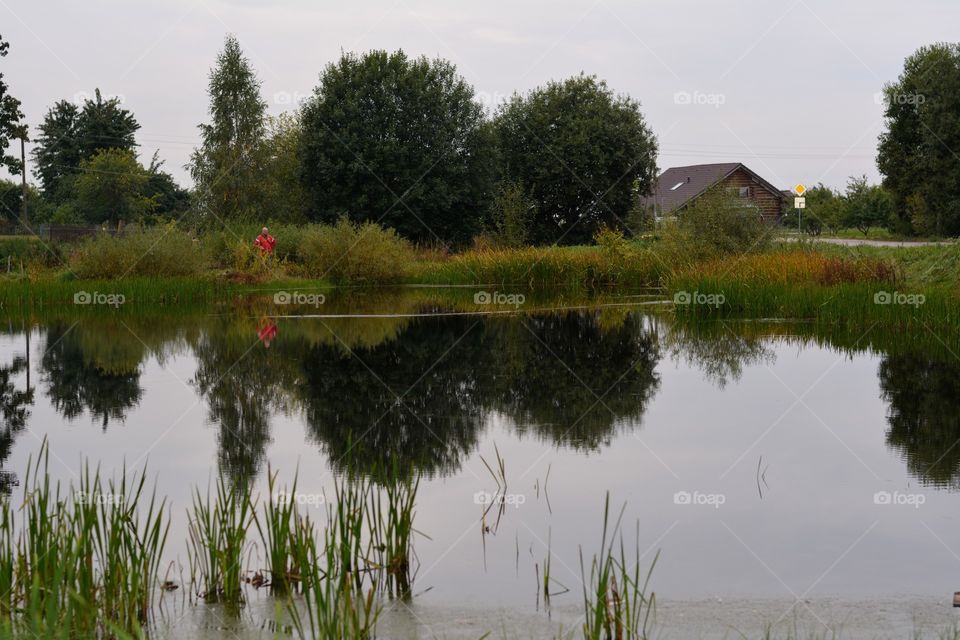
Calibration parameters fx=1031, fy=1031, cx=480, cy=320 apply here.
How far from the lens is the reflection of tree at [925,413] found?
841 cm

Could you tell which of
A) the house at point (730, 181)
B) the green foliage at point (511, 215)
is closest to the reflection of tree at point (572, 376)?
the green foliage at point (511, 215)

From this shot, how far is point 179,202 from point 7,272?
4403cm

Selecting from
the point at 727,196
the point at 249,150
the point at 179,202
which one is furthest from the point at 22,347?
the point at 179,202

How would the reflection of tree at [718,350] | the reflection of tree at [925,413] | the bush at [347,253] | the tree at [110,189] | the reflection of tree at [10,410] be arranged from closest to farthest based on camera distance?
1. the reflection of tree at [10,410]
2. the reflection of tree at [925,413]
3. the reflection of tree at [718,350]
4. the bush at [347,253]
5. the tree at [110,189]

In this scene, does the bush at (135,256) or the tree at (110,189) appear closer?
the bush at (135,256)

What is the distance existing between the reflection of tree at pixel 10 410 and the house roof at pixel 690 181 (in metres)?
55.7

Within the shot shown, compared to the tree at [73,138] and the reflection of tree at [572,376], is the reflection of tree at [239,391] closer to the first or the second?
the reflection of tree at [572,376]

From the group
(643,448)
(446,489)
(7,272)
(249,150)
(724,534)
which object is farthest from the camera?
(249,150)

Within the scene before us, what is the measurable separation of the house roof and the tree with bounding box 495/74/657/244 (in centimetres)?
1338

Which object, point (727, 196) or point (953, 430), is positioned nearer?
point (953, 430)

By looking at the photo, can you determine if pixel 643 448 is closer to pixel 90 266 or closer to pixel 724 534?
pixel 724 534

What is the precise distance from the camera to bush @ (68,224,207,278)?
28.1 metres

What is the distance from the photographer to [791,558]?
6.10 m

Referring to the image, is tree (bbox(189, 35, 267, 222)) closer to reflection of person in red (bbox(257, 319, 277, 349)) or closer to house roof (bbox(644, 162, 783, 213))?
house roof (bbox(644, 162, 783, 213))
